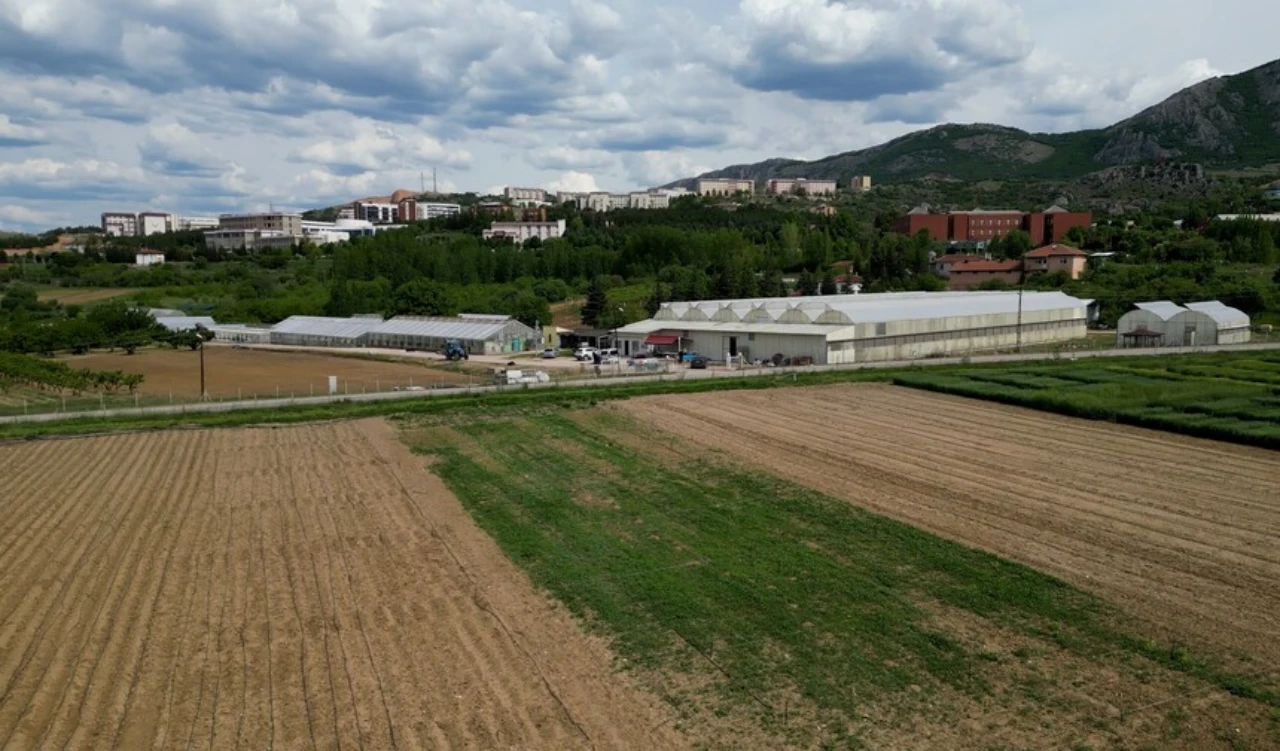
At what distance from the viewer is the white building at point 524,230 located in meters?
128

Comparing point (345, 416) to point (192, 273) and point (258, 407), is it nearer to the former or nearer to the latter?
point (258, 407)

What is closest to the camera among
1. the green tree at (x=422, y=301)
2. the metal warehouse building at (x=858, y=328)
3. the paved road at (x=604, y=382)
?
the paved road at (x=604, y=382)

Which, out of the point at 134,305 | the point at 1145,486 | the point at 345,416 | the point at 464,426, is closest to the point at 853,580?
the point at 1145,486

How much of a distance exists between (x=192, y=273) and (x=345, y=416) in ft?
274

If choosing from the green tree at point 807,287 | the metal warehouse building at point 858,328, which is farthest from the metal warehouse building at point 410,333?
the green tree at point 807,287

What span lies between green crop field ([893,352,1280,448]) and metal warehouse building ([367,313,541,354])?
25708mm

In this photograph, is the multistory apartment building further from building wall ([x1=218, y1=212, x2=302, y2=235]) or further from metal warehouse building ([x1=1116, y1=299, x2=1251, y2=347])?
metal warehouse building ([x1=1116, y1=299, x2=1251, y2=347])

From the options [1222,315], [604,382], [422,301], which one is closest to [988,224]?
[1222,315]

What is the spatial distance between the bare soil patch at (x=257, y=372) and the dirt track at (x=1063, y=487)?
1433 centimetres

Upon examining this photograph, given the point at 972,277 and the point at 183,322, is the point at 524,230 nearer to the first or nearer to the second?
the point at 183,322

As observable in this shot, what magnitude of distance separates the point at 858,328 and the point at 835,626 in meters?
31.8

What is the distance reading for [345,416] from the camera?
92.4ft

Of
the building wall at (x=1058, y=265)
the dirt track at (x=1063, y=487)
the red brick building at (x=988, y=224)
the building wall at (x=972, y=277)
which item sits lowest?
the dirt track at (x=1063, y=487)

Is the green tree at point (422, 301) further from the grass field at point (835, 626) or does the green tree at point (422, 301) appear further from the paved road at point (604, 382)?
the grass field at point (835, 626)
